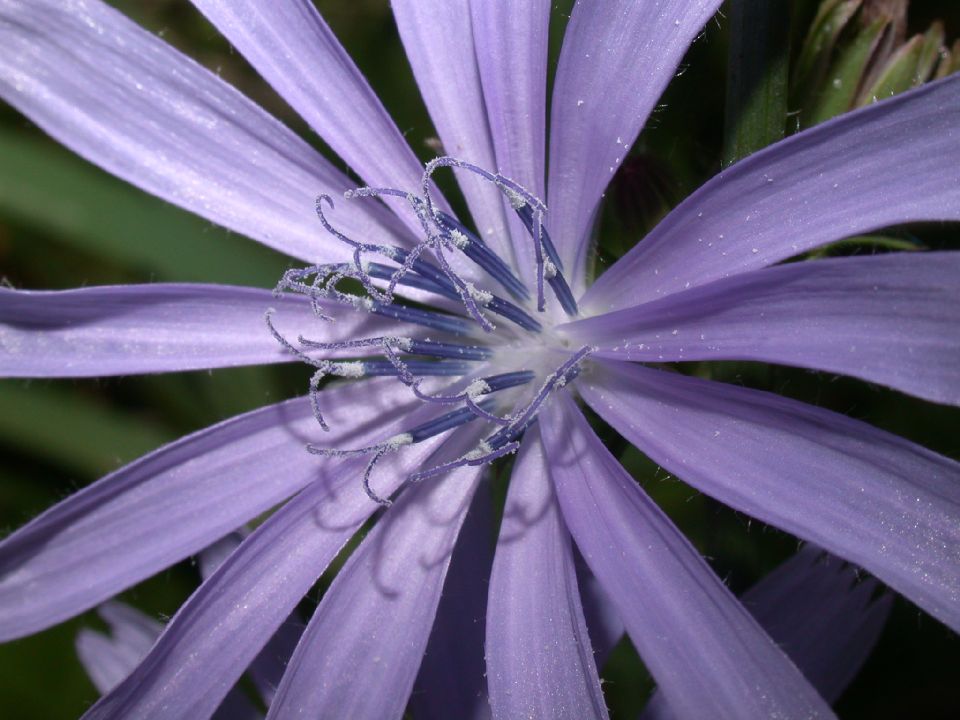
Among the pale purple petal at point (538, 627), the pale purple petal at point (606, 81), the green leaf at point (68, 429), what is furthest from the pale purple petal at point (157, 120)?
the green leaf at point (68, 429)

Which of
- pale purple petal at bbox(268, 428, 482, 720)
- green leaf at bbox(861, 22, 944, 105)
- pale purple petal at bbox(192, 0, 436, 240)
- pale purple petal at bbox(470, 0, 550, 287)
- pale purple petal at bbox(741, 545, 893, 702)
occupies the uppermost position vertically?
pale purple petal at bbox(192, 0, 436, 240)

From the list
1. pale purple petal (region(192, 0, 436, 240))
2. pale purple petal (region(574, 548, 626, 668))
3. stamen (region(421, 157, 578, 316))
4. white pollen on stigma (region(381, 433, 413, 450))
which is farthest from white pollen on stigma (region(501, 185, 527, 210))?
pale purple petal (region(574, 548, 626, 668))

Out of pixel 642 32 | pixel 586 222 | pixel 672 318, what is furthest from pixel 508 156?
pixel 672 318

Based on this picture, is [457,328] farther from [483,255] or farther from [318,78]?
[318,78]

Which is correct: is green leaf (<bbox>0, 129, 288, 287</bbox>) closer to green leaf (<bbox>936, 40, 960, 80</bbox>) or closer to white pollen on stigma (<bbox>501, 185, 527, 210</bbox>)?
white pollen on stigma (<bbox>501, 185, 527, 210</bbox>)

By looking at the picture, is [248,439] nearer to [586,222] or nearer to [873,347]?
[586,222]

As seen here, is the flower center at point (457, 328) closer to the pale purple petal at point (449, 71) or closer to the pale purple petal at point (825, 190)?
the pale purple petal at point (449, 71)
